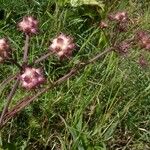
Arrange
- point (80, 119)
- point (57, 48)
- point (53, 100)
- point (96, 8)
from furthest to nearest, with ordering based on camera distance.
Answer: point (96, 8)
point (53, 100)
point (80, 119)
point (57, 48)

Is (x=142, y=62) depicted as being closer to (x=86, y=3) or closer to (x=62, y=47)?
(x=86, y=3)

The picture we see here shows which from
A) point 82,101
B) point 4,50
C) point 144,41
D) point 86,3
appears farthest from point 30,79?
point 86,3

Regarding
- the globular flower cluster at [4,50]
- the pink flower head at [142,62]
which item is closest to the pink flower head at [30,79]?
the globular flower cluster at [4,50]

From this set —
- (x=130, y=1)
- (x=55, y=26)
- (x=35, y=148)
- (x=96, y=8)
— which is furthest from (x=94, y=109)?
(x=130, y=1)

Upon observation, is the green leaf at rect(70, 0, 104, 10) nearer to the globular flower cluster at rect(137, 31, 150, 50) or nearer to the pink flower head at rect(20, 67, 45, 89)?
the globular flower cluster at rect(137, 31, 150, 50)

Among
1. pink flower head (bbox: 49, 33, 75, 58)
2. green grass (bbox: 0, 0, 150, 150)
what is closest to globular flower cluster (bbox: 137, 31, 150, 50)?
Answer: pink flower head (bbox: 49, 33, 75, 58)

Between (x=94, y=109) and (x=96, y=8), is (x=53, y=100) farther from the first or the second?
(x=96, y=8)
